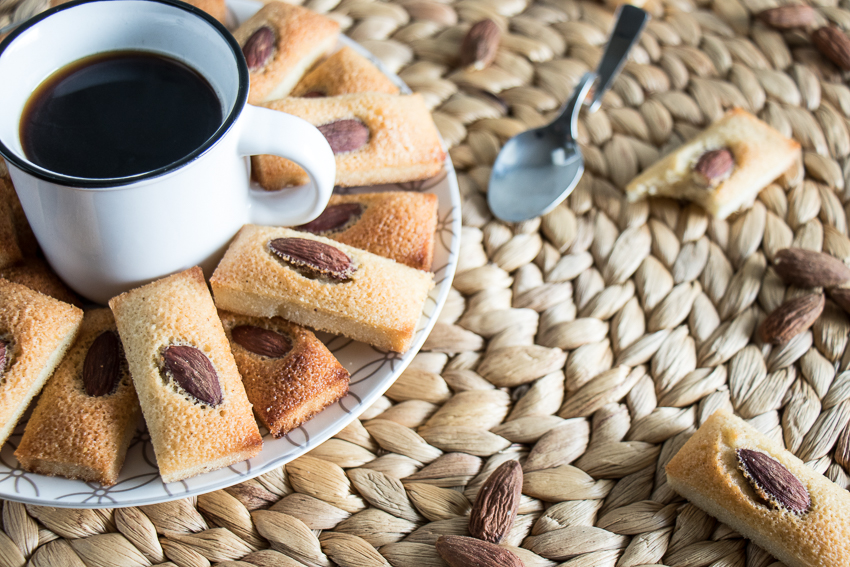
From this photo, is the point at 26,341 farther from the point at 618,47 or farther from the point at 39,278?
the point at 618,47

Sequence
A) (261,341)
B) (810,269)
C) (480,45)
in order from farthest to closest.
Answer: (480,45) → (810,269) → (261,341)

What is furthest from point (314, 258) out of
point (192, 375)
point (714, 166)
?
point (714, 166)

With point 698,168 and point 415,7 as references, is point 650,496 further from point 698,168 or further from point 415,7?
point 415,7

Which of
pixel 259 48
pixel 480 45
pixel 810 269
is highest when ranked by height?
pixel 259 48

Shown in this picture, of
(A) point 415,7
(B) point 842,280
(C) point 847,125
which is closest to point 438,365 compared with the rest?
(B) point 842,280

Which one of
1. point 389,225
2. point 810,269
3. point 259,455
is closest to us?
point 259,455

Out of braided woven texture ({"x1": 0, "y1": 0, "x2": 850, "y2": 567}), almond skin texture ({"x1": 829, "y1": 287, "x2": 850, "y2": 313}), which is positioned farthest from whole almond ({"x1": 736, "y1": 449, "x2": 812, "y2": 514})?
almond skin texture ({"x1": 829, "y1": 287, "x2": 850, "y2": 313})
